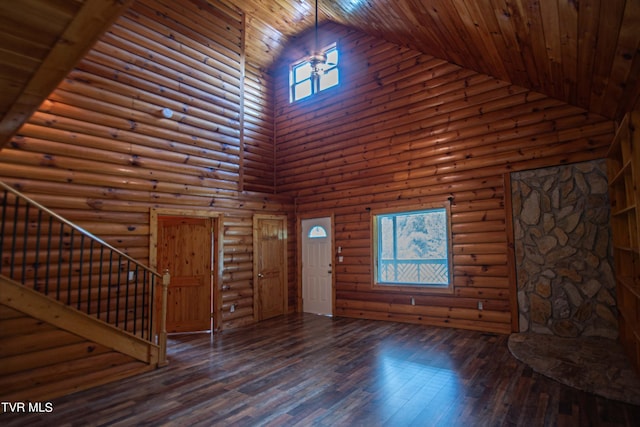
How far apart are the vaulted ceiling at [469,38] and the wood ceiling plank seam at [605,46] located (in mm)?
11

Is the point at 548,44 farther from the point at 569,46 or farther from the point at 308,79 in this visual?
the point at 308,79

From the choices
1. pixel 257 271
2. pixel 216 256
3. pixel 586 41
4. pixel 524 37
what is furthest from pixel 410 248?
pixel 586 41

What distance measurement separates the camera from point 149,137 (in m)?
5.46

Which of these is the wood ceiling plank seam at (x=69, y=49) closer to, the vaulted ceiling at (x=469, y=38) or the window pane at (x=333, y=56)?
the vaulted ceiling at (x=469, y=38)

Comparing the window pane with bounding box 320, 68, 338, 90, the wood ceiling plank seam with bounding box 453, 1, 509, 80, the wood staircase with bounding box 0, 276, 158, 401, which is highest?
the window pane with bounding box 320, 68, 338, 90

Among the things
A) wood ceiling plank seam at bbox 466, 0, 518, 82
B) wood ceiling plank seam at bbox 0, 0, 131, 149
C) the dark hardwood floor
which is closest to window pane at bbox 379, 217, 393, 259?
the dark hardwood floor

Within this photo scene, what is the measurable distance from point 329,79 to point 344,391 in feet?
21.9

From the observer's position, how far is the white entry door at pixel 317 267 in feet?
24.3

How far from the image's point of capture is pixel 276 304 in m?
7.41

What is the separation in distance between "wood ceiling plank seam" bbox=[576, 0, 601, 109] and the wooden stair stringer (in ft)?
17.9

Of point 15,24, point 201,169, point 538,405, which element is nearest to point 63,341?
point 201,169

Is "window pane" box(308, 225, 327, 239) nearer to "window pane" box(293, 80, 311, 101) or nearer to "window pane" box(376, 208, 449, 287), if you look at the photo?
"window pane" box(376, 208, 449, 287)

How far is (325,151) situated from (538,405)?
5916 millimetres

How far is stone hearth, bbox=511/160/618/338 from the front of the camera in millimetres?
4594
